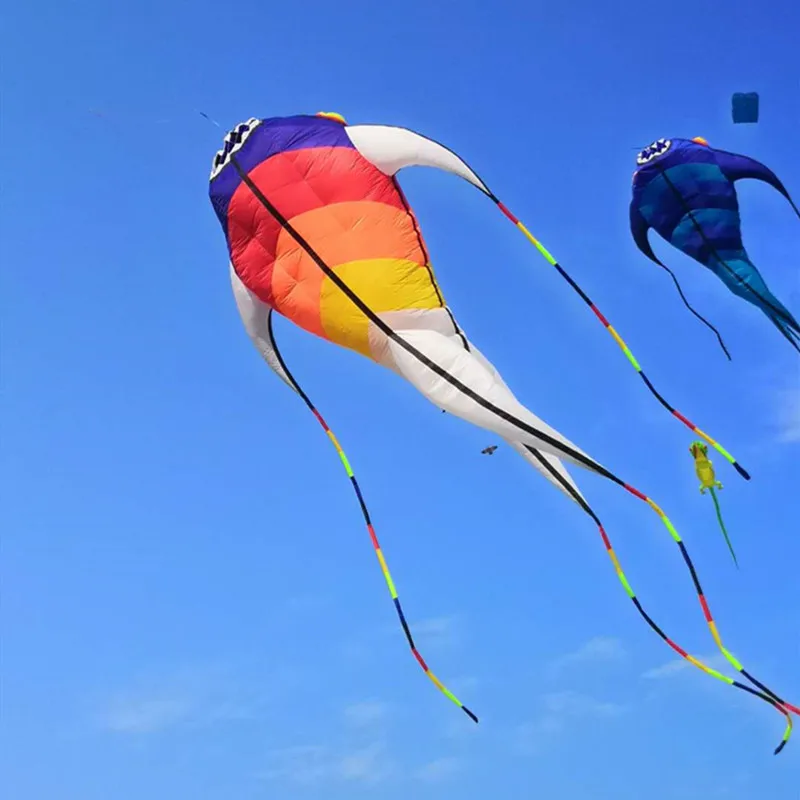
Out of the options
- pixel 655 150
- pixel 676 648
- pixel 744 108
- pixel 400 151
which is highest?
pixel 655 150

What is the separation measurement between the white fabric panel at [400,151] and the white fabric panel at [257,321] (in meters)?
1.93

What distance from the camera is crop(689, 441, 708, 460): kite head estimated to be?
1027 cm

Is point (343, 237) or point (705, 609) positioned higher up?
point (343, 237)

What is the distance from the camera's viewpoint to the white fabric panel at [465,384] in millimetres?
8055

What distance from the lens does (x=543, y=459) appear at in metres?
9.24

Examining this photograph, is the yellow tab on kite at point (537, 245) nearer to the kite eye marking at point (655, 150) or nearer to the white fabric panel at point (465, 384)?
the white fabric panel at point (465, 384)

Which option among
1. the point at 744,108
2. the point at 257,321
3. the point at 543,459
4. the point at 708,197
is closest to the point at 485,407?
the point at 543,459

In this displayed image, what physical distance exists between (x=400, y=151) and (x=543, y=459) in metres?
3.09

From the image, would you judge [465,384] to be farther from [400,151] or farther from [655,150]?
[655,150]

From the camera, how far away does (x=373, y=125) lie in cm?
975

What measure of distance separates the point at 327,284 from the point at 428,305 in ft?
3.18

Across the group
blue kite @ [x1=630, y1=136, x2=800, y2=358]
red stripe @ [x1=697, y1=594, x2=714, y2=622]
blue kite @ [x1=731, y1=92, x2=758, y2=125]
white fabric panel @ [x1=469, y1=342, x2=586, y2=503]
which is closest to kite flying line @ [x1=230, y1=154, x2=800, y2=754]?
red stripe @ [x1=697, y1=594, x2=714, y2=622]

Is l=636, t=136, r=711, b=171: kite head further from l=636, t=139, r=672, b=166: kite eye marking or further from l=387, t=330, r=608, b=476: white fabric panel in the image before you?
l=387, t=330, r=608, b=476: white fabric panel

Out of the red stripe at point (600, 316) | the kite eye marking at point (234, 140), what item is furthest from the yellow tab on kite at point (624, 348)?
the kite eye marking at point (234, 140)
